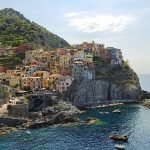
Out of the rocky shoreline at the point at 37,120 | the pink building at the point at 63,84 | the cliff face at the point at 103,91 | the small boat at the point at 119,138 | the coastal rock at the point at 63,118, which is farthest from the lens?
the cliff face at the point at 103,91

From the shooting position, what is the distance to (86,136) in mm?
93875

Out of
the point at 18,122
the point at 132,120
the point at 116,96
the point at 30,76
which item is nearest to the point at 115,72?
the point at 116,96

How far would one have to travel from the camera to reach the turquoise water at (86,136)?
84562 mm

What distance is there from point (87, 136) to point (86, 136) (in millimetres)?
238

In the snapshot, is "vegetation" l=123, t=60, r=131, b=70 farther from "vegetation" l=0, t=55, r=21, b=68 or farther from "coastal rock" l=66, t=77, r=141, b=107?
"vegetation" l=0, t=55, r=21, b=68

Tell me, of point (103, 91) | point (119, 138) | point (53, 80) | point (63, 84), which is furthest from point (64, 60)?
point (119, 138)

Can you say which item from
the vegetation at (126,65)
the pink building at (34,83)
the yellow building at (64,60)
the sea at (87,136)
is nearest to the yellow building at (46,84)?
the pink building at (34,83)

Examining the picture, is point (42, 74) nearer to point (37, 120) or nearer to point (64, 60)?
point (64, 60)

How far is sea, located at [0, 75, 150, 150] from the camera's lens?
8475cm

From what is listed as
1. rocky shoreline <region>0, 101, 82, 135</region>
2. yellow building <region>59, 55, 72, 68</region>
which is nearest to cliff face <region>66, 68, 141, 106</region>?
yellow building <region>59, 55, 72, 68</region>

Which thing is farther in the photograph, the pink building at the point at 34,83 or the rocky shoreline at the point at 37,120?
the pink building at the point at 34,83

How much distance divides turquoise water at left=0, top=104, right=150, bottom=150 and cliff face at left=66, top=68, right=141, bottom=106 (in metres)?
26.6

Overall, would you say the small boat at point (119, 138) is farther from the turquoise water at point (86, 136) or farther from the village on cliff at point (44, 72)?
the village on cliff at point (44, 72)

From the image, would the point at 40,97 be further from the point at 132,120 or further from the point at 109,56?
the point at 109,56
